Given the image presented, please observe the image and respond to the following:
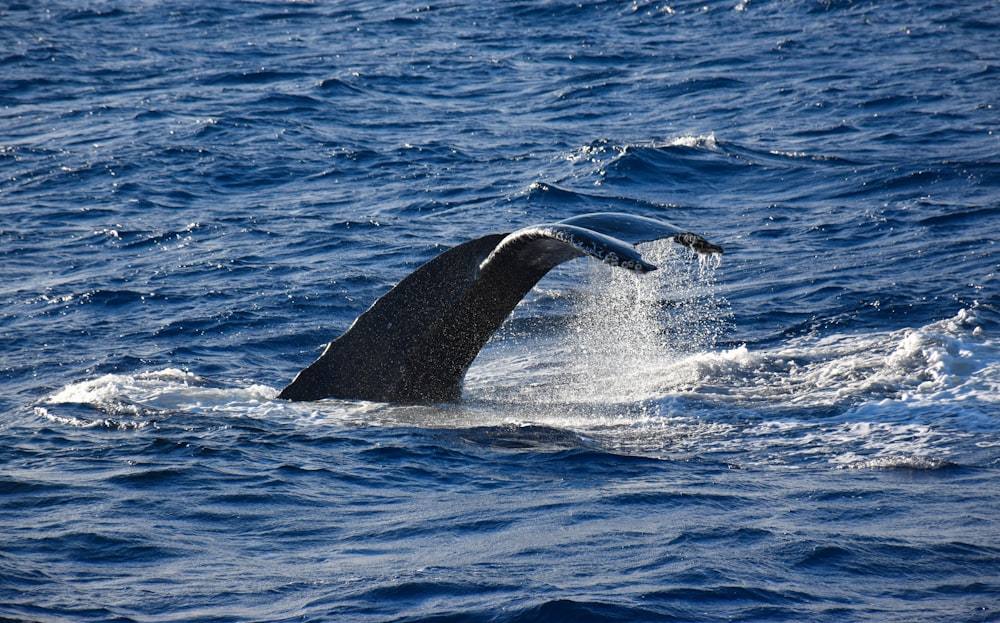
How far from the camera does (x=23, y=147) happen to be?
67.7 feet

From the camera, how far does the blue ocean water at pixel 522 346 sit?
232 inches

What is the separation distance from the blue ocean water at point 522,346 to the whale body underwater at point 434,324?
22 cm

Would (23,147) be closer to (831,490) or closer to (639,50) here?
(639,50)

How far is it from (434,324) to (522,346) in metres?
2.70

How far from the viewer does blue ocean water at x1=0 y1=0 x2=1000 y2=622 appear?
5.88 metres

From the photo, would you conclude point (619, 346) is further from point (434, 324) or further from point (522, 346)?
point (434, 324)

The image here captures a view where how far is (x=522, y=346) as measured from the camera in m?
11.0

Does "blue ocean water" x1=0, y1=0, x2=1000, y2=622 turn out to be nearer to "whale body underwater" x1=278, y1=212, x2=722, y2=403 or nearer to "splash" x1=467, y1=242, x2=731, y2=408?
"splash" x1=467, y1=242, x2=731, y2=408

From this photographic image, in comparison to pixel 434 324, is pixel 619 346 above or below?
below

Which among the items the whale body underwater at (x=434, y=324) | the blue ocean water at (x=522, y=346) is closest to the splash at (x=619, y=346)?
the blue ocean water at (x=522, y=346)

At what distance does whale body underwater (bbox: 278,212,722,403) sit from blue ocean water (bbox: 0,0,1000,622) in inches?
8.5

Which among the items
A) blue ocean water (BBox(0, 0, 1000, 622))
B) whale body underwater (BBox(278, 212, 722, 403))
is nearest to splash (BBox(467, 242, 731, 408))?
blue ocean water (BBox(0, 0, 1000, 622))

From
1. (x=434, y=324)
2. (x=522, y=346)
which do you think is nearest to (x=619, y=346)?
(x=522, y=346)

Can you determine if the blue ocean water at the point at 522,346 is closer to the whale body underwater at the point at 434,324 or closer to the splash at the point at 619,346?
the splash at the point at 619,346
